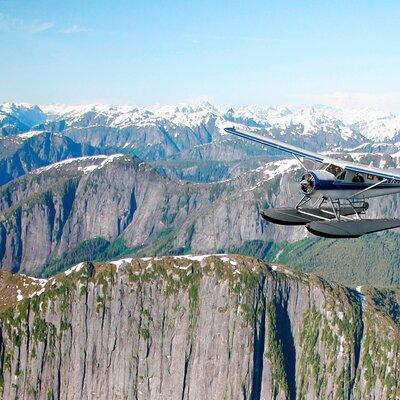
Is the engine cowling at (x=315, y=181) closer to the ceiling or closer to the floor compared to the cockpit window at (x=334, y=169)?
closer to the floor

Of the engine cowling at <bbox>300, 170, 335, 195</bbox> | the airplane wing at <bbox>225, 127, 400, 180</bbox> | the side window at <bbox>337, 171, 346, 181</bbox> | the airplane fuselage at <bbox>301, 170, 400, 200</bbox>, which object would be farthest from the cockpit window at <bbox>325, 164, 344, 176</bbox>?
the engine cowling at <bbox>300, 170, 335, 195</bbox>

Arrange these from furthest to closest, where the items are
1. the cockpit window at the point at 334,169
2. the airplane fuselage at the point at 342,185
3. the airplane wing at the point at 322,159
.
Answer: the cockpit window at the point at 334,169 < the airplane fuselage at the point at 342,185 < the airplane wing at the point at 322,159

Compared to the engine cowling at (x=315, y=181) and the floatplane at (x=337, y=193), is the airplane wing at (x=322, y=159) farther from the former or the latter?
the engine cowling at (x=315, y=181)

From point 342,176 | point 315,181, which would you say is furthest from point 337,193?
point 315,181

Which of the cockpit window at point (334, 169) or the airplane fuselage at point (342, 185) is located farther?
the cockpit window at point (334, 169)

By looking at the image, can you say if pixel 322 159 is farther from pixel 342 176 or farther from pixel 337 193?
pixel 337 193

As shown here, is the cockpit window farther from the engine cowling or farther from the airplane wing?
the engine cowling

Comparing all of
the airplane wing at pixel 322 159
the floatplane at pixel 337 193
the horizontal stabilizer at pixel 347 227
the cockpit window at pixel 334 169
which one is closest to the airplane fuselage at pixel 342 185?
the floatplane at pixel 337 193

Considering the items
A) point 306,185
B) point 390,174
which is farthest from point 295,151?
point 390,174
